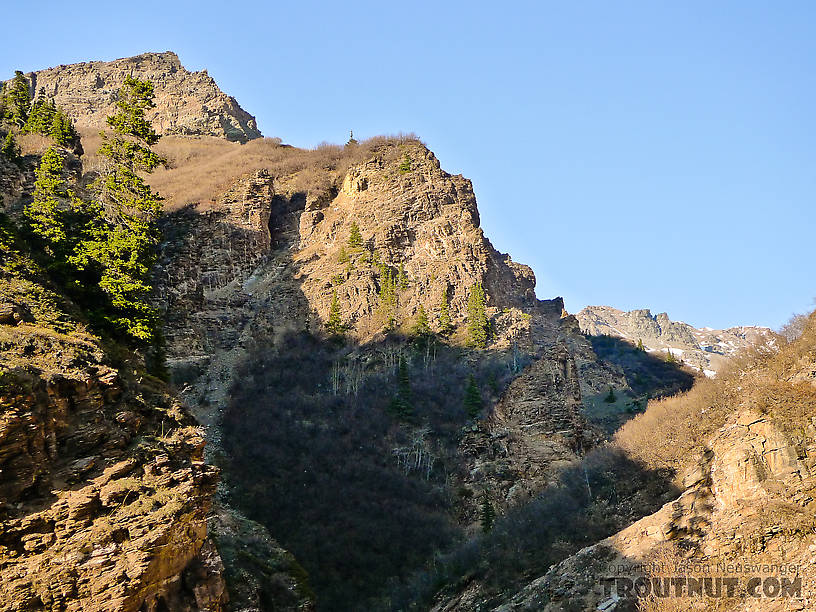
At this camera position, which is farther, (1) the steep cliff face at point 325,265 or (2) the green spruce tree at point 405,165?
(2) the green spruce tree at point 405,165

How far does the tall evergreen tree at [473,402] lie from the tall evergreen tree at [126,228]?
99.1ft

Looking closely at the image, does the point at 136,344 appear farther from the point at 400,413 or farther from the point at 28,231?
the point at 400,413

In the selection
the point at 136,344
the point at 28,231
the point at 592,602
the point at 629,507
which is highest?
the point at 28,231

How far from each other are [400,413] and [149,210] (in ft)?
96.5

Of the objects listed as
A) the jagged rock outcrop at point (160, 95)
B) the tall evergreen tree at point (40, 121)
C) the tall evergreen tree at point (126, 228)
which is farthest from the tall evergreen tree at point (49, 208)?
the jagged rock outcrop at point (160, 95)

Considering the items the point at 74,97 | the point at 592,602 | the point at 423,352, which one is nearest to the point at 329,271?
the point at 423,352

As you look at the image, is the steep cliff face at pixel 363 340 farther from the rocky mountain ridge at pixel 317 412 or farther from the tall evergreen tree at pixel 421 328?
the tall evergreen tree at pixel 421 328

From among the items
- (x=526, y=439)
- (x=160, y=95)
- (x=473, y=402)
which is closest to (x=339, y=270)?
(x=473, y=402)

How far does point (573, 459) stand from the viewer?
49562 mm

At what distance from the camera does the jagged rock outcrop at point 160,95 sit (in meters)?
125

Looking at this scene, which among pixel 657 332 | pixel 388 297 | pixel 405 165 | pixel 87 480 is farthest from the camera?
pixel 657 332

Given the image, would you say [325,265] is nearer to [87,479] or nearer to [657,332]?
[87,479]

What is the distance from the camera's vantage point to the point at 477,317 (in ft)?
211

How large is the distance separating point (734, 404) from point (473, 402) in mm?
22564
